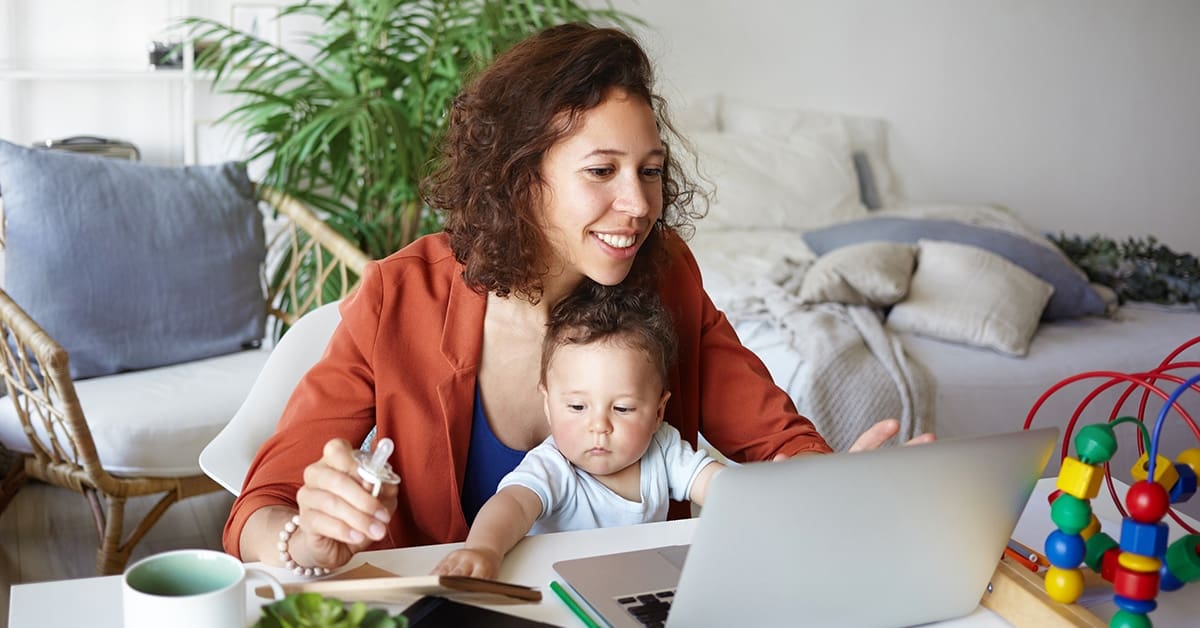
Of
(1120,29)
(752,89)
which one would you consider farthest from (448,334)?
(1120,29)

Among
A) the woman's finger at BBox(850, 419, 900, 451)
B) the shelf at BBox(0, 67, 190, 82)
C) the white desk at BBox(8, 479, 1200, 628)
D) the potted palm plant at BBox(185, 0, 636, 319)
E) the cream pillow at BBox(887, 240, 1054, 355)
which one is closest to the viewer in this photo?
the white desk at BBox(8, 479, 1200, 628)

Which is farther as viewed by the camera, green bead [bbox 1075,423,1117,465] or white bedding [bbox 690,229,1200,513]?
white bedding [bbox 690,229,1200,513]

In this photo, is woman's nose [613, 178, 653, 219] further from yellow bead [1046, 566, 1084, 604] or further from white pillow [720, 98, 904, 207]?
white pillow [720, 98, 904, 207]

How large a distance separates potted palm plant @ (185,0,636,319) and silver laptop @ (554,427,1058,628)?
84.6 inches

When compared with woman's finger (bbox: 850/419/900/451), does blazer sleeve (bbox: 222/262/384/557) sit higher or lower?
lower

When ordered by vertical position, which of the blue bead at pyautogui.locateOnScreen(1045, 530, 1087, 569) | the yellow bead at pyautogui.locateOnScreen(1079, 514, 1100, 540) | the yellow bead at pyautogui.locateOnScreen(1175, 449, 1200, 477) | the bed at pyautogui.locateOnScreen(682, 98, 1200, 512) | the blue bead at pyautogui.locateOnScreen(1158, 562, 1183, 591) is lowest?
the bed at pyautogui.locateOnScreen(682, 98, 1200, 512)

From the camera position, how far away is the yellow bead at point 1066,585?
1040mm

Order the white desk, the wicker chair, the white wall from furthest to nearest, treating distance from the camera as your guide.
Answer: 1. the white wall
2. the wicker chair
3. the white desk

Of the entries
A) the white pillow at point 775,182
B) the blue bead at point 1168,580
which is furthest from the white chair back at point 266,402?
the white pillow at point 775,182

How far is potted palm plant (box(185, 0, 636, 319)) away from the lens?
119 inches

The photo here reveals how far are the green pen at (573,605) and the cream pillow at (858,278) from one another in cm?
198

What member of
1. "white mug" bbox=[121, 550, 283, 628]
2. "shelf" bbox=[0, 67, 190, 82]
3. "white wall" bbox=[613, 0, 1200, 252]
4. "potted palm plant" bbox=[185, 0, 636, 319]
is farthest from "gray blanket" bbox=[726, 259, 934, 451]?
"shelf" bbox=[0, 67, 190, 82]

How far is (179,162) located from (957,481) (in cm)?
348

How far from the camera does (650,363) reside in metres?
1.38
